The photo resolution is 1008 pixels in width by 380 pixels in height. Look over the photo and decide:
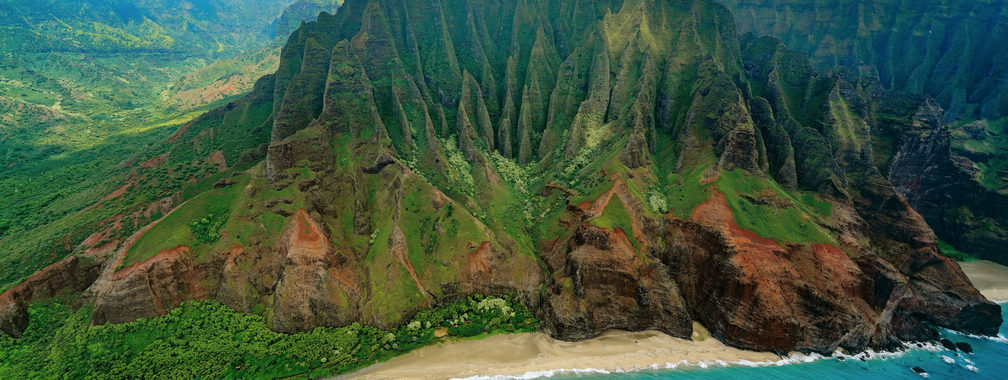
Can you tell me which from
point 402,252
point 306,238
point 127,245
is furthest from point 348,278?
point 127,245

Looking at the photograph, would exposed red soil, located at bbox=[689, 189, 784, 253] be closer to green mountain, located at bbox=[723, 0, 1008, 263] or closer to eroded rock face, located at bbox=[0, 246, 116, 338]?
green mountain, located at bbox=[723, 0, 1008, 263]

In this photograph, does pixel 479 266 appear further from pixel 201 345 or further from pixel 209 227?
pixel 209 227

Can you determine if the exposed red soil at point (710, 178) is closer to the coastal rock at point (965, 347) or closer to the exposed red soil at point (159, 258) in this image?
the coastal rock at point (965, 347)

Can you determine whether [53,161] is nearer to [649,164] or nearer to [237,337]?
[237,337]

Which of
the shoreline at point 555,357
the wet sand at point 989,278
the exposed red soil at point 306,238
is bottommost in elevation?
the shoreline at point 555,357

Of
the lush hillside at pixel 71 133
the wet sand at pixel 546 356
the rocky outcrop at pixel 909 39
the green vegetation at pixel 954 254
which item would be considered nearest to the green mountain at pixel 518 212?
the wet sand at pixel 546 356

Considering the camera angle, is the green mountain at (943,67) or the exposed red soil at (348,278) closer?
the exposed red soil at (348,278)
